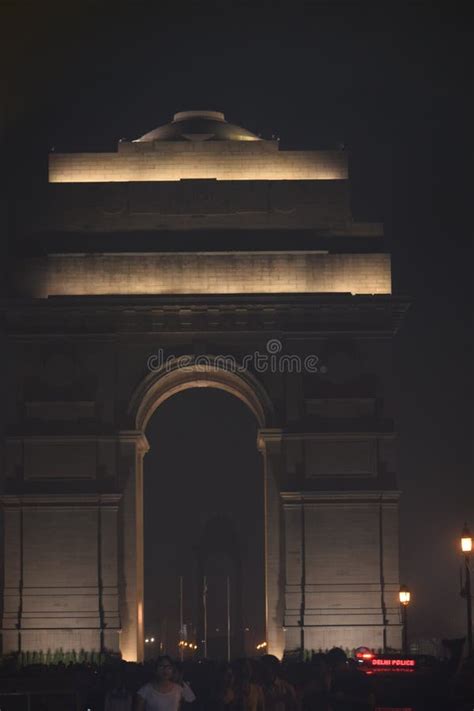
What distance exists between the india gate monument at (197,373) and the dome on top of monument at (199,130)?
338 cm

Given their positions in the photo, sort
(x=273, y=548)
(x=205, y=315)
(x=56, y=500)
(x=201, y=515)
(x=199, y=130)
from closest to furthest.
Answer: (x=56, y=500) → (x=273, y=548) → (x=205, y=315) → (x=199, y=130) → (x=201, y=515)

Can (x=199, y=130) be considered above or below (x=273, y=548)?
above

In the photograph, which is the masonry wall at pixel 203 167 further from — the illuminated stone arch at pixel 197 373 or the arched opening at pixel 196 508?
the arched opening at pixel 196 508

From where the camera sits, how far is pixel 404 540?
238 feet

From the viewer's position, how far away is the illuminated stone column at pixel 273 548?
202 ft

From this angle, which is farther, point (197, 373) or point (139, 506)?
point (197, 373)

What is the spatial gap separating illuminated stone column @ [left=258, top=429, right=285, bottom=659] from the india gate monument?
5cm

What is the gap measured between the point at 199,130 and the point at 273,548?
48.5 feet

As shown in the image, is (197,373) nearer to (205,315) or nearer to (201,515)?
(205,315)

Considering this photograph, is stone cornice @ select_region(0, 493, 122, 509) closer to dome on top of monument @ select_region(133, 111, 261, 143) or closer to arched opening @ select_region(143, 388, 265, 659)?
dome on top of monument @ select_region(133, 111, 261, 143)

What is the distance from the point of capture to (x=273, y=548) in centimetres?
6188

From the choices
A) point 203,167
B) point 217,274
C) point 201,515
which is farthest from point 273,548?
point 201,515

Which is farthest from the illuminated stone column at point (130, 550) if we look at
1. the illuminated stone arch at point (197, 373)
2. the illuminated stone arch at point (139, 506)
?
the illuminated stone arch at point (197, 373)

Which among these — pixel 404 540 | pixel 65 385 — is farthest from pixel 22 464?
pixel 404 540
